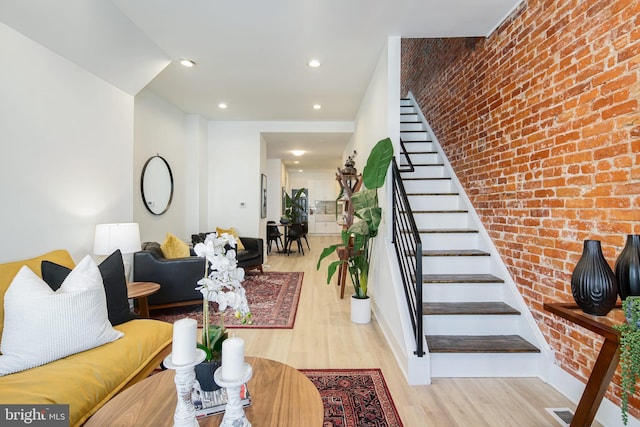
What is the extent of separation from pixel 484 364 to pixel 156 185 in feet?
14.8

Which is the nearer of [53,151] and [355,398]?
[355,398]

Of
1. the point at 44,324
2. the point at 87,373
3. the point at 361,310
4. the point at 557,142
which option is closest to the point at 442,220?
the point at 361,310

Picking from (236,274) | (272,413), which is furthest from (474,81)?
(272,413)

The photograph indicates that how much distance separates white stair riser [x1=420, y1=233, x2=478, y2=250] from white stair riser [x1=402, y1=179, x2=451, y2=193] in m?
0.80

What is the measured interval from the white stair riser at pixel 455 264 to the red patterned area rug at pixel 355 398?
3.61 ft

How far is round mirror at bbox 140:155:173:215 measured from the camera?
4.29 m


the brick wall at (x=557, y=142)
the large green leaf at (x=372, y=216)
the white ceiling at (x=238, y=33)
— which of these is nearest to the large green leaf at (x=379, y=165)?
the large green leaf at (x=372, y=216)

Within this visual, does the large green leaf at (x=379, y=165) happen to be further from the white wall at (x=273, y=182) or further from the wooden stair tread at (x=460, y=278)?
the white wall at (x=273, y=182)

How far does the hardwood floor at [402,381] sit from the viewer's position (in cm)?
181

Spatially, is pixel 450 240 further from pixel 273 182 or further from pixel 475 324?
pixel 273 182

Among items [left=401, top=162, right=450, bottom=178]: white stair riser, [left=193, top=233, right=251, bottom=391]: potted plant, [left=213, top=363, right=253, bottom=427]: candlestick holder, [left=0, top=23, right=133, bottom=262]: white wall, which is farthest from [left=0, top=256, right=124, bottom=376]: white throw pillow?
[left=401, top=162, right=450, bottom=178]: white stair riser

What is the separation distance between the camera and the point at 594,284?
135 cm

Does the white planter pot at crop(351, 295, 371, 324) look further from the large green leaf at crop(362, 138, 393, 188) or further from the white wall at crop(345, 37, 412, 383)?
the large green leaf at crop(362, 138, 393, 188)

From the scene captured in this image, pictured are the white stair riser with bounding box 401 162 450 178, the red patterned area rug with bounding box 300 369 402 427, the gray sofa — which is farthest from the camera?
the white stair riser with bounding box 401 162 450 178
